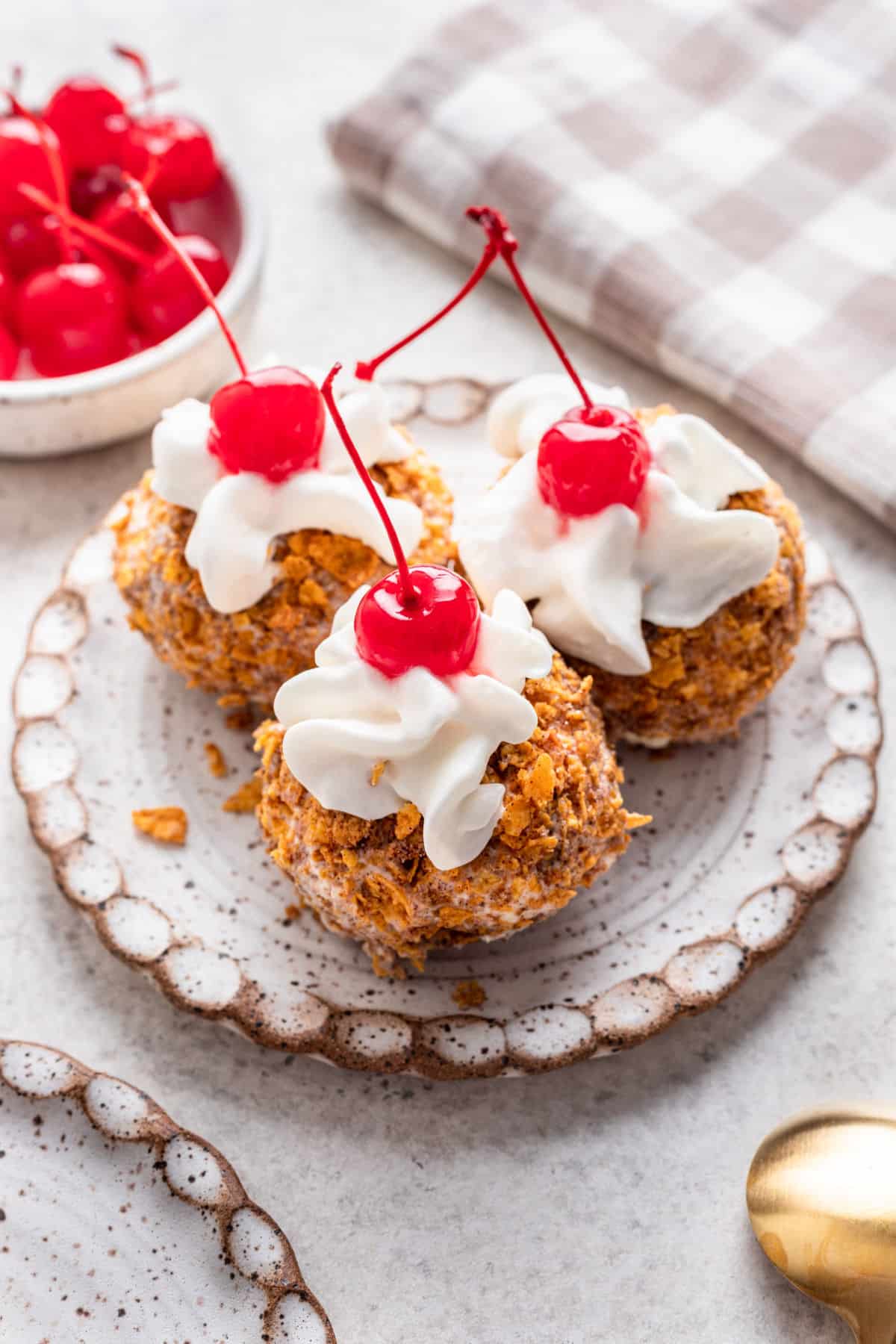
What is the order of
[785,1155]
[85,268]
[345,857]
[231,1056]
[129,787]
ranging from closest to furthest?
[345,857] < [785,1155] < [231,1056] < [129,787] < [85,268]

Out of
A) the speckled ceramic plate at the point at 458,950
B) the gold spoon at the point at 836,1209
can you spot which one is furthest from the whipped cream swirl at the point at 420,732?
the gold spoon at the point at 836,1209

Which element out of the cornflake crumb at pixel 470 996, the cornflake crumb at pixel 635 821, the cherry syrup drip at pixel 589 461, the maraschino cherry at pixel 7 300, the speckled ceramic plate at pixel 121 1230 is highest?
the cherry syrup drip at pixel 589 461

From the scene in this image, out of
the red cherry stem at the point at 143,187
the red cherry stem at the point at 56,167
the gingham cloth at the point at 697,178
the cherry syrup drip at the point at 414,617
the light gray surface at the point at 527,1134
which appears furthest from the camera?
the gingham cloth at the point at 697,178

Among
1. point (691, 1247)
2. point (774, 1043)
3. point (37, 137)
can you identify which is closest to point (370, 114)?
point (37, 137)

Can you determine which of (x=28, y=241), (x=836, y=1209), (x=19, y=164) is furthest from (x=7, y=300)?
(x=836, y=1209)

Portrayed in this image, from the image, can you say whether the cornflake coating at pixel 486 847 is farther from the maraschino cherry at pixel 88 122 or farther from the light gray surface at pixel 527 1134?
the maraschino cherry at pixel 88 122

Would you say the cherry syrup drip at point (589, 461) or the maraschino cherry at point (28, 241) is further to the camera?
the maraschino cherry at point (28, 241)

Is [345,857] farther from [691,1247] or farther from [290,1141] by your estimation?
[691,1247]
